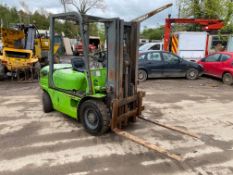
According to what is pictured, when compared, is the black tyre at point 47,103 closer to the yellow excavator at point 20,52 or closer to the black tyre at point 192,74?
the yellow excavator at point 20,52

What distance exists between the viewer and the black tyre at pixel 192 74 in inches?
449

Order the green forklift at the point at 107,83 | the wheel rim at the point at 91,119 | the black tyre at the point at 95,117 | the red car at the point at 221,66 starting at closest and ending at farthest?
the green forklift at the point at 107,83, the black tyre at the point at 95,117, the wheel rim at the point at 91,119, the red car at the point at 221,66

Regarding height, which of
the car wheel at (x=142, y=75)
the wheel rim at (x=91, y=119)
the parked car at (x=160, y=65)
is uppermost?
the parked car at (x=160, y=65)

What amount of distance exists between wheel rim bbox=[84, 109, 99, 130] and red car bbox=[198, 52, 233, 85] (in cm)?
771

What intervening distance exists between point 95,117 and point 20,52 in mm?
7682

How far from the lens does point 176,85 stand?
33.5 feet

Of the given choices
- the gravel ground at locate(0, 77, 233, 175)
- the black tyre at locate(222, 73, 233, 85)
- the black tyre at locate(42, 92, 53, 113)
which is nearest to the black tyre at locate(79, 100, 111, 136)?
the gravel ground at locate(0, 77, 233, 175)

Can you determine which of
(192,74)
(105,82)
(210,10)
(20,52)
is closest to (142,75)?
(192,74)

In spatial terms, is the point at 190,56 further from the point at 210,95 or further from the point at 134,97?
the point at 134,97

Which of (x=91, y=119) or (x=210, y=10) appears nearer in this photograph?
(x=91, y=119)

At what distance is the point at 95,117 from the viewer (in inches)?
181

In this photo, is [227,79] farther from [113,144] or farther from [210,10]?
→ [210,10]

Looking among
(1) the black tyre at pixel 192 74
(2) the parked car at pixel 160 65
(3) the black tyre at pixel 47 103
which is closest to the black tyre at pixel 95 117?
(3) the black tyre at pixel 47 103

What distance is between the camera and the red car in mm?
10273
